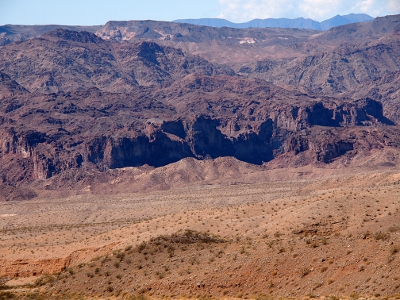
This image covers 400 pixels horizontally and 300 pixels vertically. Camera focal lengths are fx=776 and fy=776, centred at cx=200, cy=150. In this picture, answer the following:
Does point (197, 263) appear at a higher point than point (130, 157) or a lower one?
higher

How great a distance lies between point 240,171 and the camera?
17512cm

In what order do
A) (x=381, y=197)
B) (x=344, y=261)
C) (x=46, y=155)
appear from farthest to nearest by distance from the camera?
(x=46, y=155) → (x=381, y=197) → (x=344, y=261)

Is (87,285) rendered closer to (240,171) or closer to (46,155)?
(240,171)

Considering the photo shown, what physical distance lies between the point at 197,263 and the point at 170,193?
9925 cm

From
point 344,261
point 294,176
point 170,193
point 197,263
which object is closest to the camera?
point 344,261

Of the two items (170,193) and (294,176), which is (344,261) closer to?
(170,193)

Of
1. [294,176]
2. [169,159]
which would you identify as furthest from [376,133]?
[169,159]

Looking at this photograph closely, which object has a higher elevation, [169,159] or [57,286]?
[57,286]

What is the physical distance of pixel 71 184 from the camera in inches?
6870

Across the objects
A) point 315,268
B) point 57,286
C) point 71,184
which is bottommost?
point 71,184

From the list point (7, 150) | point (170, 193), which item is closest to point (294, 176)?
point (170, 193)

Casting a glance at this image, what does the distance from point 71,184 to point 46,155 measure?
63.5 ft

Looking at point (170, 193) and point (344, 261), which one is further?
point (170, 193)

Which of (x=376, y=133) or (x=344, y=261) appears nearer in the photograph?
(x=344, y=261)
